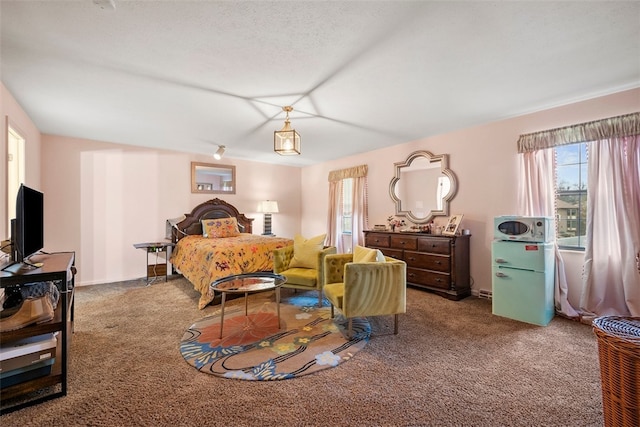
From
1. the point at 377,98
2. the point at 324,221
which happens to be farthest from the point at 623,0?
the point at 324,221

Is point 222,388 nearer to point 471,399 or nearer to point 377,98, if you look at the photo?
point 471,399

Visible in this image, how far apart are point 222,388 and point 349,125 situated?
3445mm

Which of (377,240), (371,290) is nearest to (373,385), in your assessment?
(371,290)

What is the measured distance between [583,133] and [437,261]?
223 centimetres

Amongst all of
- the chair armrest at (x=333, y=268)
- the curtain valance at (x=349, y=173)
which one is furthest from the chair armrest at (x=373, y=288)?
the curtain valance at (x=349, y=173)

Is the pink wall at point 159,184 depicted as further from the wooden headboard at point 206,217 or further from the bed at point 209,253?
the bed at point 209,253

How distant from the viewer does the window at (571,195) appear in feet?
10.6

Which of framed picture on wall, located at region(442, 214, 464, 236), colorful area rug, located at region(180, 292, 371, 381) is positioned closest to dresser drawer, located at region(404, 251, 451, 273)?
framed picture on wall, located at region(442, 214, 464, 236)

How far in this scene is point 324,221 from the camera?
21.9ft

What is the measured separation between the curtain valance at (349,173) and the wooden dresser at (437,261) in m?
1.72

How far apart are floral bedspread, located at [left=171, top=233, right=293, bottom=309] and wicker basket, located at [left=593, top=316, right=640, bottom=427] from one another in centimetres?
347

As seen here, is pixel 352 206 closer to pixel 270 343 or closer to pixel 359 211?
pixel 359 211

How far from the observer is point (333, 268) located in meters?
3.25

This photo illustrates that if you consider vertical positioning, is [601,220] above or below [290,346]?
above
